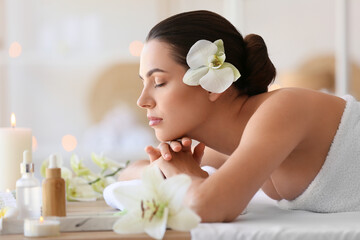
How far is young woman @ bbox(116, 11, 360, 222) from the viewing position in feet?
4.67

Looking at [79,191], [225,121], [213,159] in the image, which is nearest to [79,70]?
[213,159]

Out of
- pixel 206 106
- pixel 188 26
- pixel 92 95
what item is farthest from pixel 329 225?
pixel 92 95

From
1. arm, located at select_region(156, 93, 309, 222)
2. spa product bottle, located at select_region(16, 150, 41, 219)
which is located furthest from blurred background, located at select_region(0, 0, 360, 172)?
spa product bottle, located at select_region(16, 150, 41, 219)

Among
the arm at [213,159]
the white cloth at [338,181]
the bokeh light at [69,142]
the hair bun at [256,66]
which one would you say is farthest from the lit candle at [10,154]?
the bokeh light at [69,142]

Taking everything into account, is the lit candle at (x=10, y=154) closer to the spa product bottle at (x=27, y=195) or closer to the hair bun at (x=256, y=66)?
the spa product bottle at (x=27, y=195)

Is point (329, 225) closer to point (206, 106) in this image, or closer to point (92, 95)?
point (206, 106)

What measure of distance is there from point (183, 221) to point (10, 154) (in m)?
0.96

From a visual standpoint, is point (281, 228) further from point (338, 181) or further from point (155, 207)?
point (338, 181)

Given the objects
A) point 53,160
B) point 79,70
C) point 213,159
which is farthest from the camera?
Result: point 79,70

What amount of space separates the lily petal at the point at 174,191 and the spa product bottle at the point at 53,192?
287mm

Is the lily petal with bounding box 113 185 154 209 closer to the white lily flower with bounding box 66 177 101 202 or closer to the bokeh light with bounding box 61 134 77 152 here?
the white lily flower with bounding box 66 177 101 202

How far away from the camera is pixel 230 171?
1.21 m

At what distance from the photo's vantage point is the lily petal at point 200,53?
1.44 meters

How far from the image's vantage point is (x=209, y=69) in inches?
56.6
